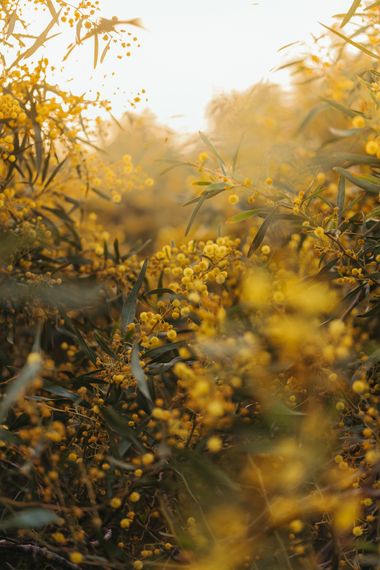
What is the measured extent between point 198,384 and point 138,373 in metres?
0.15

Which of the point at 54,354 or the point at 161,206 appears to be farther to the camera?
the point at 161,206

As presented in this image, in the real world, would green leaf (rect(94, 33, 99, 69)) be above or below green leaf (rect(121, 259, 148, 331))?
above

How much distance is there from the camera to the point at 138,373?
80 centimetres

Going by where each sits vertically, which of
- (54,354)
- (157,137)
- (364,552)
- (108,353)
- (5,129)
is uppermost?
(5,129)

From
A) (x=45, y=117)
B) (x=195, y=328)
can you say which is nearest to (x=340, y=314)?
(x=195, y=328)

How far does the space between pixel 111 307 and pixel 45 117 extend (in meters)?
0.37

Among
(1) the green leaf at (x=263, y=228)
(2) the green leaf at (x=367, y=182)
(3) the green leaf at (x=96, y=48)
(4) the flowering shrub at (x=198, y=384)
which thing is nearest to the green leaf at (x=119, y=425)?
(4) the flowering shrub at (x=198, y=384)

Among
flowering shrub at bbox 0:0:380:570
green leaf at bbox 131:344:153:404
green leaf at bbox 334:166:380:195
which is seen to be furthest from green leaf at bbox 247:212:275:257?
green leaf at bbox 131:344:153:404

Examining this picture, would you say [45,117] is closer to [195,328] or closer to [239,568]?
[195,328]

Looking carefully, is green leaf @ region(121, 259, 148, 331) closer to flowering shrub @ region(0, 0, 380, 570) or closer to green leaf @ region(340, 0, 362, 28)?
flowering shrub @ region(0, 0, 380, 570)

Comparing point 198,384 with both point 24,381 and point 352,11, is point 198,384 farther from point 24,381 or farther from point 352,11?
point 352,11

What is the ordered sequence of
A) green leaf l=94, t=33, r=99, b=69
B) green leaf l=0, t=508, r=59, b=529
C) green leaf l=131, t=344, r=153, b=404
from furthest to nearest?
green leaf l=94, t=33, r=99, b=69, green leaf l=131, t=344, r=153, b=404, green leaf l=0, t=508, r=59, b=529

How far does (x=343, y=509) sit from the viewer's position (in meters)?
0.71

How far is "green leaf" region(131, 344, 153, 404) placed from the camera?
2.55 feet
